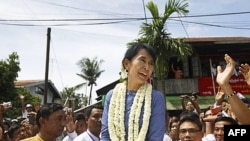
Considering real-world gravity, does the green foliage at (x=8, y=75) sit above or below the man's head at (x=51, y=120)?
above

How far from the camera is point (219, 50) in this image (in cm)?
1895

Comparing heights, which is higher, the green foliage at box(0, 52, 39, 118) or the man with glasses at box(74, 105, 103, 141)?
the green foliage at box(0, 52, 39, 118)

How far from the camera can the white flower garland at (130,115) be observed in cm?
296

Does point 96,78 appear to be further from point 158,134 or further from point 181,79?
point 158,134

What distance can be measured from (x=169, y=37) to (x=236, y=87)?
4945mm

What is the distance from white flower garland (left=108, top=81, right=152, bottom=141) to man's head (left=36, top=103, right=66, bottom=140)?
1186 millimetres

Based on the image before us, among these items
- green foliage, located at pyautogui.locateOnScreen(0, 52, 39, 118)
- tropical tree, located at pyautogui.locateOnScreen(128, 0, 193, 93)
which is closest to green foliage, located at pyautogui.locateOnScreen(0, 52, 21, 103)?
green foliage, located at pyautogui.locateOnScreen(0, 52, 39, 118)

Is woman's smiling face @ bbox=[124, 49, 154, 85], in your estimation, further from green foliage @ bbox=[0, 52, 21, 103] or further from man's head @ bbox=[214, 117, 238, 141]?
green foliage @ bbox=[0, 52, 21, 103]

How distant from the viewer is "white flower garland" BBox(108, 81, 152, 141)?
9.70 feet

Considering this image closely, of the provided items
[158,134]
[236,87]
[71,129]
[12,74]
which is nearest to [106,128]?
[158,134]

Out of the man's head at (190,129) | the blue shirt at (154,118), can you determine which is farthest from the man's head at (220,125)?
the blue shirt at (154,118)

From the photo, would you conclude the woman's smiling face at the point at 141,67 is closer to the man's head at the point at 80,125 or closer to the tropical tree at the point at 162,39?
the man's head at the point at 80,125

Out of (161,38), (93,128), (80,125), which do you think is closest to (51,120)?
(93,128)

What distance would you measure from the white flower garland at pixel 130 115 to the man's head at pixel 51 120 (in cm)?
119
